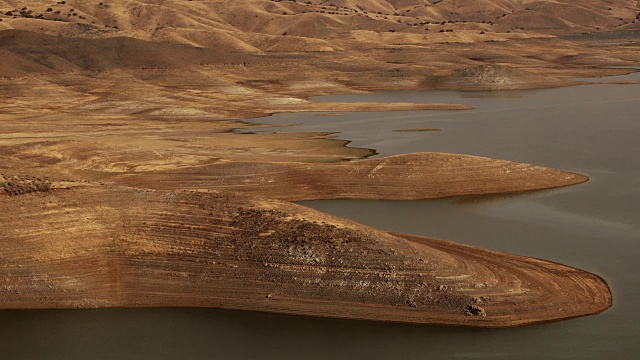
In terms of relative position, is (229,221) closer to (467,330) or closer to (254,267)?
(254,267)

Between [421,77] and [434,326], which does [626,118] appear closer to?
[421,77]

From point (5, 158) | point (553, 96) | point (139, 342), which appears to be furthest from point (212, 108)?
point (139, 342)


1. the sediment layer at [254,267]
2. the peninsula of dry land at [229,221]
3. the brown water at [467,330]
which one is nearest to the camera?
the brown water at [467,330]

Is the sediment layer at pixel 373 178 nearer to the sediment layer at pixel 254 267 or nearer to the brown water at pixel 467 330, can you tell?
the brown water at pixel 467 330

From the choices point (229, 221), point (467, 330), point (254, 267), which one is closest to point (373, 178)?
point (229, 221)

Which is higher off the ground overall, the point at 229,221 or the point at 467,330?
the point at 229,221

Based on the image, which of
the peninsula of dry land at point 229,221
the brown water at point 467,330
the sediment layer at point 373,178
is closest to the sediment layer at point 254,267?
the peninsula of dry land at point 229,221

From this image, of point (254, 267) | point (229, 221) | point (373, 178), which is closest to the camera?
point (254, 267)

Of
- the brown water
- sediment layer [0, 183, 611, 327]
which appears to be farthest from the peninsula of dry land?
the brown water

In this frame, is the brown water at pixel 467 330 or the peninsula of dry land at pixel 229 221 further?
the peninsula of dry land at pixel 229 221
